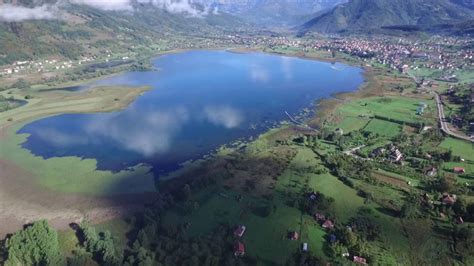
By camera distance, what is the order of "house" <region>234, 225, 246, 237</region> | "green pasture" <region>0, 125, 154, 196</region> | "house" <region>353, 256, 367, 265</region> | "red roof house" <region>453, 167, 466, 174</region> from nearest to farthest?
"house" <region>353, 256, 367, 265</region>
"house" <region>234, 225, 246, 237</region>
"green pasture" <region>0, 125, 154, 196</region>
"red roof house" <region>453, 167, 466, 174</region>

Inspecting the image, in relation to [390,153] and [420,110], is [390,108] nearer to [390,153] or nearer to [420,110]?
[420,110]

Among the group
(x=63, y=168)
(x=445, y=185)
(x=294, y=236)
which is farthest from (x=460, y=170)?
(x=63, y=168)

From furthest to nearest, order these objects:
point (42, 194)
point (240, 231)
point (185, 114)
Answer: point (185, 114)
point (42, 194)
point (240, 231)

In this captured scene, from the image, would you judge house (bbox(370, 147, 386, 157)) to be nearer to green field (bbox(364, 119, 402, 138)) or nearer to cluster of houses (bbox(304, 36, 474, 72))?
green field (bbox(364, 119, 402, 138))

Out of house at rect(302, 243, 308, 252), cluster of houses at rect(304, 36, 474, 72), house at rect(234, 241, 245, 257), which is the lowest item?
cluster of houses at rect(304, 36, 474, 72)

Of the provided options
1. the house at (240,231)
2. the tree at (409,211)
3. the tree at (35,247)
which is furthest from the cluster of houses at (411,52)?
the tree at (35,247)

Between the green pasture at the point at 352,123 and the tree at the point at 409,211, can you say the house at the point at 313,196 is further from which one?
the green pasture at the point at 352,123

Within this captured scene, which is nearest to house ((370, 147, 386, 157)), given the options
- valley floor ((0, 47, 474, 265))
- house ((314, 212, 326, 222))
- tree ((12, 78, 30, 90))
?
valley floor ((0, 47, 474, 265))
